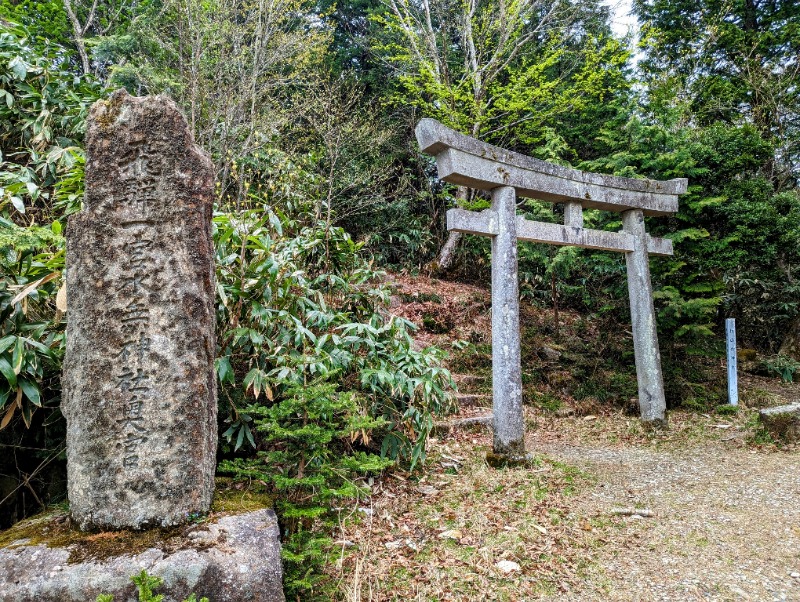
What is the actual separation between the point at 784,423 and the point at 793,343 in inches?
178

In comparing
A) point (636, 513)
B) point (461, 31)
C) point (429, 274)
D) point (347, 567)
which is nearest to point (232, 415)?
point (347, 567)

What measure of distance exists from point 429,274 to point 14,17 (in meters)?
9.12

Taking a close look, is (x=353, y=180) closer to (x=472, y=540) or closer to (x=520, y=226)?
(x=520, y=226)

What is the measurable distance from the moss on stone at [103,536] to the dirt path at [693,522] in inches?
82.0

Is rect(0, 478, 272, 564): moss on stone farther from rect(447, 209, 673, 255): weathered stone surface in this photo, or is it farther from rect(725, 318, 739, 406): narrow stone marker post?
rect(725, 318, 739, 406): narrow stone marker post

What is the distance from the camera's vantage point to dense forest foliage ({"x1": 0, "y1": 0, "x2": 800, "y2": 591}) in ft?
10.4

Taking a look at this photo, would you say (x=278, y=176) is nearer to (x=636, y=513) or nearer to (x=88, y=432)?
(x=88, y=432)

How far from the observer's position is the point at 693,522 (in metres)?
3.82

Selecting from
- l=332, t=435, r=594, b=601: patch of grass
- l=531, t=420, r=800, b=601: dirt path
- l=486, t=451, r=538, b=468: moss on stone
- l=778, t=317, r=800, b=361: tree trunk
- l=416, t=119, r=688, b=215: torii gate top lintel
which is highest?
l=416, t=119, r=688, b=215: torii gate top lintel

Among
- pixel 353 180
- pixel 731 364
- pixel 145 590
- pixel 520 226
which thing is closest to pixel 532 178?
pixel 520 226

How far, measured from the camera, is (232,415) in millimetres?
3467

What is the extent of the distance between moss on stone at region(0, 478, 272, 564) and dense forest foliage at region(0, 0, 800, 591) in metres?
0.29

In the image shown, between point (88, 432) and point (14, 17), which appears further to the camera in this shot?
point (14, 17)

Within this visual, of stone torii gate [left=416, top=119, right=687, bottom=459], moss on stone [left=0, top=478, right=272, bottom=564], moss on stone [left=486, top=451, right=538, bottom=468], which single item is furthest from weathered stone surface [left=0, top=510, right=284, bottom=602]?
stone torii gate [left=416, top=119, right=687, bottom=459]
